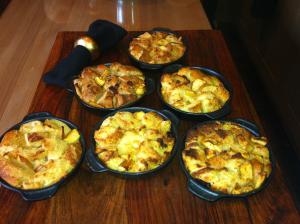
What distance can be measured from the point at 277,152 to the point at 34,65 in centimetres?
159

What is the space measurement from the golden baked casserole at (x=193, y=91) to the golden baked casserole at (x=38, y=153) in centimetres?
40

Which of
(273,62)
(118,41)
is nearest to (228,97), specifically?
(118,41)

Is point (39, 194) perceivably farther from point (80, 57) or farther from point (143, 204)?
point (80, 57)

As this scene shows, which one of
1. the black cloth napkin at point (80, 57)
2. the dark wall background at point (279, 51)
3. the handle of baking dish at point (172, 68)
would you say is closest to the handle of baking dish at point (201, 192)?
the handle of baking dish at point (172, 68)

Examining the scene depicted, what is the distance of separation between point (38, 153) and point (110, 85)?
396 millimetres

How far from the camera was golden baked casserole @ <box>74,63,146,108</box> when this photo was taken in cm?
121

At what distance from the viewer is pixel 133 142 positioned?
1.06m

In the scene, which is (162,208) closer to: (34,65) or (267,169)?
(267,169)

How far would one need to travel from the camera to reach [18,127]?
1098 millimetres

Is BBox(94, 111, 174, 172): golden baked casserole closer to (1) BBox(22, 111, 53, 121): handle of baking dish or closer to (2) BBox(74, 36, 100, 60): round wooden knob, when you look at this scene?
(1) BBox(22, 111, 53, 121): handle of baking dish

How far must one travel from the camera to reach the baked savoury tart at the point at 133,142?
982 mm

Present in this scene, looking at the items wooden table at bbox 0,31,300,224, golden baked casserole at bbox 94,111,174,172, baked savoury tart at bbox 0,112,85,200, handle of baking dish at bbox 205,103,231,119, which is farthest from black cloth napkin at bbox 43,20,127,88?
handle of baking dish at bbox 205,103,231,119

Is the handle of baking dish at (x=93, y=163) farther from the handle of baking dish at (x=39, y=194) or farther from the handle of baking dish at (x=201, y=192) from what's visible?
the handle of baking dish at (x=201, y=192)

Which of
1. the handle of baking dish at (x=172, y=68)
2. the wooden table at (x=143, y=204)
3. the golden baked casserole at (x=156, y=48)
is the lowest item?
the wooden table at (x=143, y=204)
